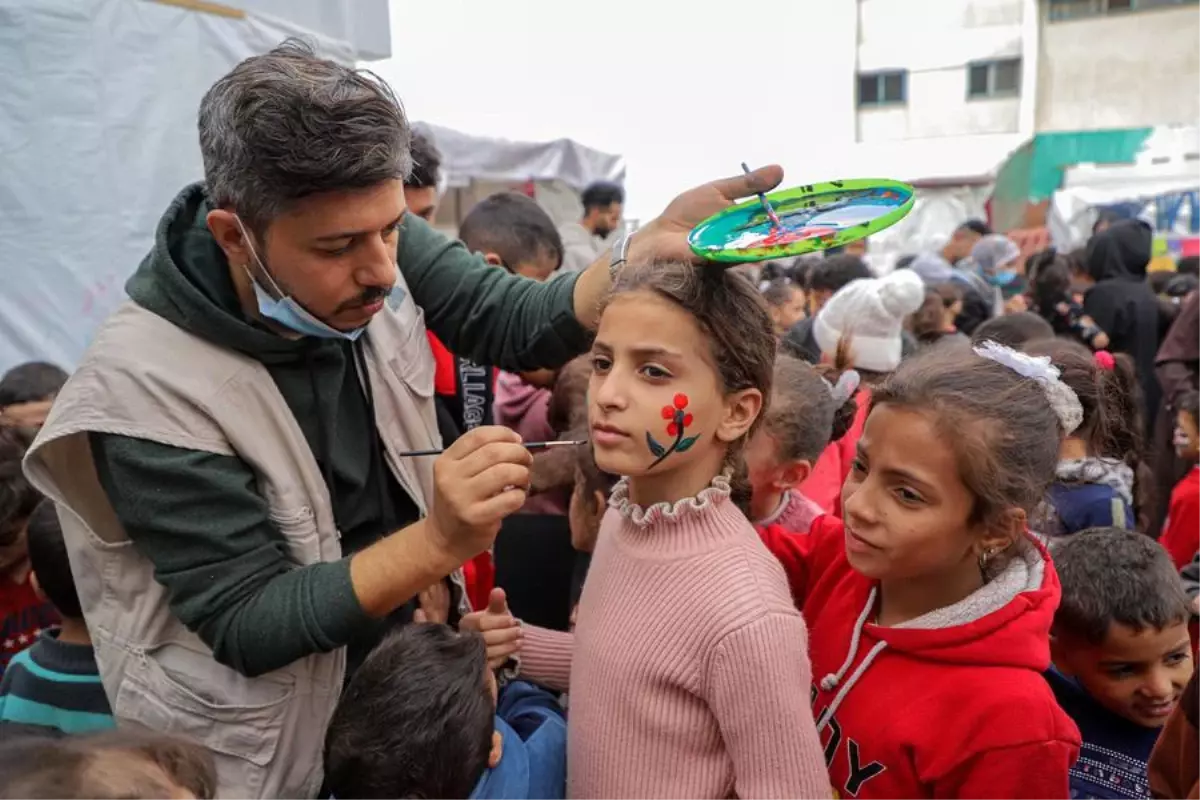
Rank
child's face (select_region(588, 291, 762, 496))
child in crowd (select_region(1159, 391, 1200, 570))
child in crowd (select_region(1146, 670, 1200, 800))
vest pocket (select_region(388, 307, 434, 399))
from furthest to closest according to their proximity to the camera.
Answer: child in crowd (select_region(1159, 391, 1200, 570))
vest pocket (select_region(388, 307, 434, 399))
child's face (select_region(588, 291, 762, 496))
child in crowd (select_region(1146, 670, 1200, 800))

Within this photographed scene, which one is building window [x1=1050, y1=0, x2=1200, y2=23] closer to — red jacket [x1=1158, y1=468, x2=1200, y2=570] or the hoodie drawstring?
red jacket [x1=1158, y1=468, x2=1200, y2=570]

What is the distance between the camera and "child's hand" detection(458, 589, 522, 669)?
5.75ft

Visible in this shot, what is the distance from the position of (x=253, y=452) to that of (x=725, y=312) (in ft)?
2.68

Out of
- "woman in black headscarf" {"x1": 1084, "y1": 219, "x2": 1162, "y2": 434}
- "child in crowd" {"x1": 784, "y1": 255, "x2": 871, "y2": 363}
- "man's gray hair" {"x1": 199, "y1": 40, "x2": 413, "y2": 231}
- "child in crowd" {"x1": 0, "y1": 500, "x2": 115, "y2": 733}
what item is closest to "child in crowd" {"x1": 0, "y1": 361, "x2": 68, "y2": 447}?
"child in crowd" {"x1": 0, "y1": 500, "x2": 115, "y2": 733}

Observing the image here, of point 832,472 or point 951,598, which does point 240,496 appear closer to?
point 951,598

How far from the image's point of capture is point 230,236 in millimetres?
1537

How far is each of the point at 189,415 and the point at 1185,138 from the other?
62.9 ft

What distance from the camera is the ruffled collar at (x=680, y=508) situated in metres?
1.49

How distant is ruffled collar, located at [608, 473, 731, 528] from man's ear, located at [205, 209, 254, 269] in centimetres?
79

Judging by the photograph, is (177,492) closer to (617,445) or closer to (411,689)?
(411,689)

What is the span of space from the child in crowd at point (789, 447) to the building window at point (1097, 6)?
23587mm

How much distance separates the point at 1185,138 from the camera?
16250 millimetres

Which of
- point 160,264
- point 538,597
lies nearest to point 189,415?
point 160,264

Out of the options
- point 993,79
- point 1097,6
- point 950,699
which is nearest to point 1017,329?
point 950,699
